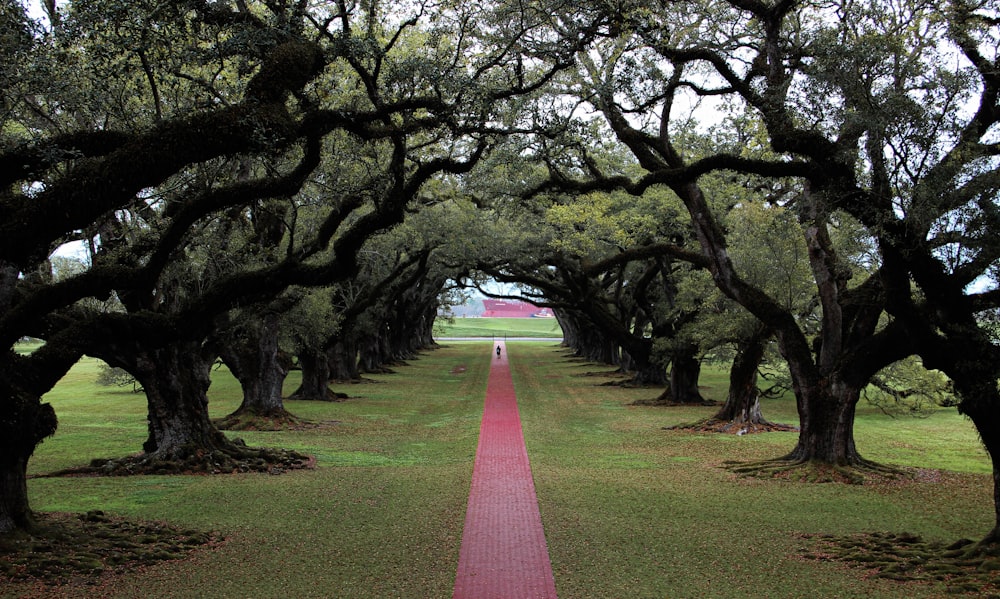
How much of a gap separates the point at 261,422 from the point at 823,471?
14.4m

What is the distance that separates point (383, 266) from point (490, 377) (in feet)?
36.8

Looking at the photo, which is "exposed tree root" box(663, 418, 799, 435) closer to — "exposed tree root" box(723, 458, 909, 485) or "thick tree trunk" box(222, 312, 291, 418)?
"exposed tree root" box(723, 458, 909, 485)

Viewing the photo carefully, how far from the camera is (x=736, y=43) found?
42.2 ft

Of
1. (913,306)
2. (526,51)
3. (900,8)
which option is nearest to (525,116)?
(526,51)

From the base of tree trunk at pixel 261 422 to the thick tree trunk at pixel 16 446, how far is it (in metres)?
12.5

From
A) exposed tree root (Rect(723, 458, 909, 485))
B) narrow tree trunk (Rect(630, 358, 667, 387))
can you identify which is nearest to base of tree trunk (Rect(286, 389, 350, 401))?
narrow tree trunk (Rect(630, 358, 667, 387))

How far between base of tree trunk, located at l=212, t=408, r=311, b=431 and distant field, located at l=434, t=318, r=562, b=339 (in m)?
85.3

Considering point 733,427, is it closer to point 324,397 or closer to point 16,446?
point 324,397

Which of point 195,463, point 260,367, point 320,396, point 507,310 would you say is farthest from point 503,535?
point 507,310

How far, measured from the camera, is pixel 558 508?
35.4 feet

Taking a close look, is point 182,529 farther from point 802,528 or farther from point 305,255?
point 802,528

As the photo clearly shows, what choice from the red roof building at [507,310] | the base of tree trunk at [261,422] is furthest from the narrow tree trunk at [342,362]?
the red roof building at [507,310]

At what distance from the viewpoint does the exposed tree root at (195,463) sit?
43.7 feet

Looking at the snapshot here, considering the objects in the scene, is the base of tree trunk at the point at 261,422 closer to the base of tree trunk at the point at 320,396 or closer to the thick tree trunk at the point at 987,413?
the base of tree trunk at the point at 320,396
